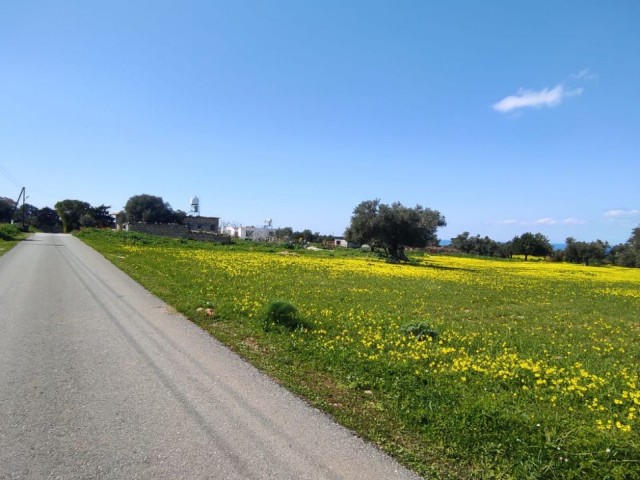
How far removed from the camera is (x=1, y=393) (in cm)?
527

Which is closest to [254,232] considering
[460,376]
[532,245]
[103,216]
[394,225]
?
[103,216]

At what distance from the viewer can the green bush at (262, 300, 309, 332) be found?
9.55m

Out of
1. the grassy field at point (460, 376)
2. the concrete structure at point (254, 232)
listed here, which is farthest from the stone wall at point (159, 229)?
the grassy field at point (460, 376)

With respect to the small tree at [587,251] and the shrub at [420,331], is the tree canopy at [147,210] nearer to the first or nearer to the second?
the small tree at [587,251]

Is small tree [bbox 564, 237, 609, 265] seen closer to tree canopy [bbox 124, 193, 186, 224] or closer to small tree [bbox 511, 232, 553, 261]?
small tree [bbox 511, 232, 553, 261]

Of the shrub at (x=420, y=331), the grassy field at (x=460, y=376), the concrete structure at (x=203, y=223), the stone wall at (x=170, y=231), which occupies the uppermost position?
the concrete structure at (x=203, y=223)

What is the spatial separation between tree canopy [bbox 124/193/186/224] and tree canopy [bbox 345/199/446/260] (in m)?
A: 78.6

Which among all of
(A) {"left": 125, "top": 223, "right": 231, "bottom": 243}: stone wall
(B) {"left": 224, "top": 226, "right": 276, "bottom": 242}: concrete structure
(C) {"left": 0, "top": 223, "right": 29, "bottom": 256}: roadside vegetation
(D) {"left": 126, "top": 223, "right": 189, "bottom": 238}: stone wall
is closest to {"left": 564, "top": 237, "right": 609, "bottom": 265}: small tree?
(A) {"left": 125, "top": 223, "right": 231, "bottom": 243}: stone wall

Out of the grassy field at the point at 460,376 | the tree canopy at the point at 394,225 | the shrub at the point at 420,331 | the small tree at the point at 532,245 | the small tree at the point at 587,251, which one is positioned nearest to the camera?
the grassy field at the point at 460,376

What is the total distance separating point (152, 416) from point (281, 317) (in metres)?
4.98

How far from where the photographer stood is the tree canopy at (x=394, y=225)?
4750 cm

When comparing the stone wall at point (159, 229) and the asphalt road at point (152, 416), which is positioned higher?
the stone wall at point (159, 229)

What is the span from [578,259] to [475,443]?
105664 millimetres

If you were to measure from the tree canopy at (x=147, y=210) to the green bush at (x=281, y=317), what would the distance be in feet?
359
